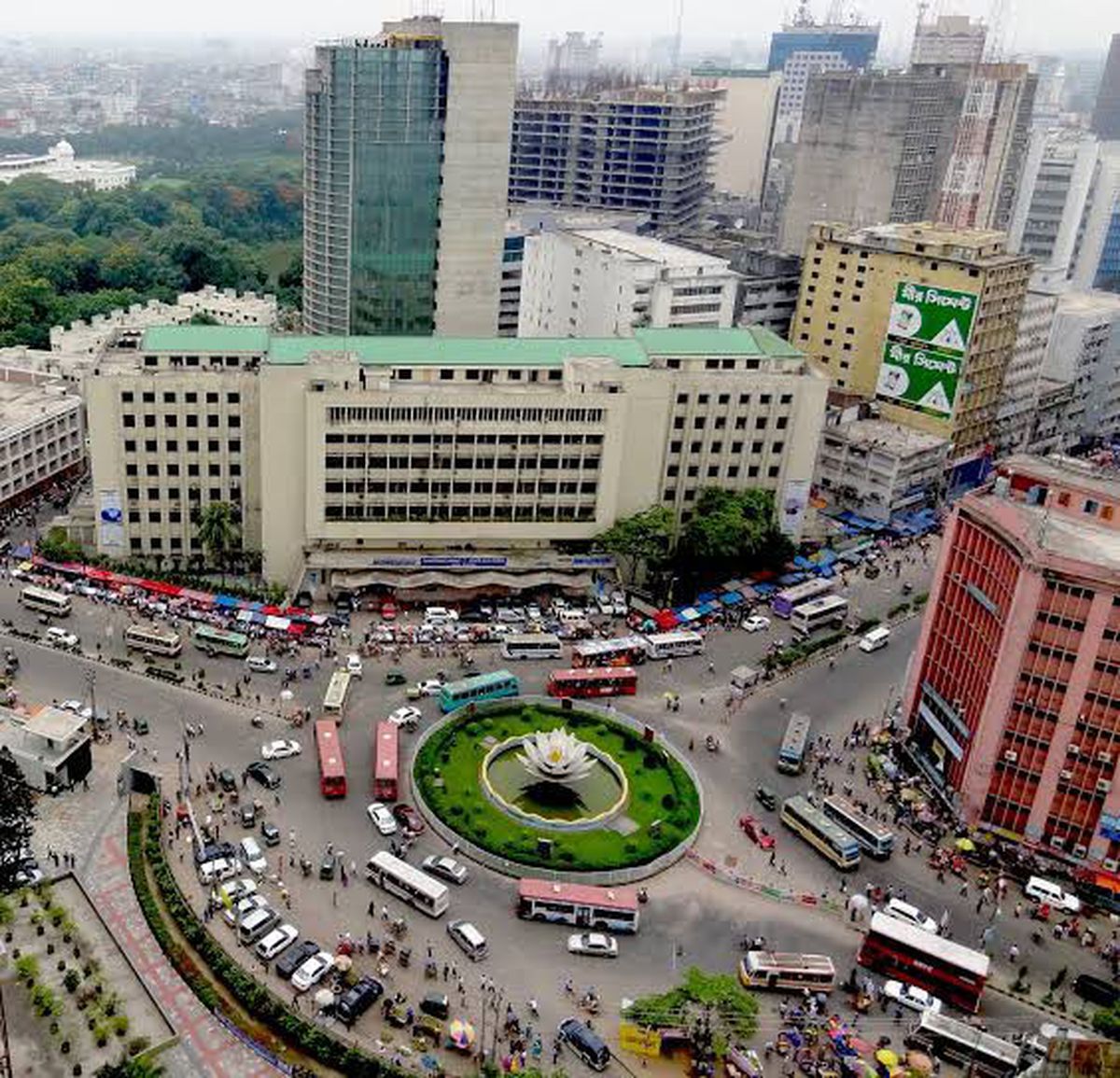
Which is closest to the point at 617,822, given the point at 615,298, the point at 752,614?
the point at 752,614

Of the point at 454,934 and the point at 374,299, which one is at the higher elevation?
the point at 374,299

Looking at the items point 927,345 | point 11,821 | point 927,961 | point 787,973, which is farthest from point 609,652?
point 927,345

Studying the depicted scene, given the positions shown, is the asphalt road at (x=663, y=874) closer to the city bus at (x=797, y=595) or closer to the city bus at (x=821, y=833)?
the city bus at (x=821, y=833)

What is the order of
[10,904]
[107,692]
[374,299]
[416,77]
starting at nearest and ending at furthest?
[10,904] < [107,692] < [416,77] < [374,299]

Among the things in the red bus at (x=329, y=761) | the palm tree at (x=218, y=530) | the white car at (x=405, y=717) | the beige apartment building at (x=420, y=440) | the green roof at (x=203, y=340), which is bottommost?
the white car at (x=405, y=717)

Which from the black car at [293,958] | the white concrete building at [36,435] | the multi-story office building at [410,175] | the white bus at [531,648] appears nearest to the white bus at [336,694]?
the white bus at [531,648]

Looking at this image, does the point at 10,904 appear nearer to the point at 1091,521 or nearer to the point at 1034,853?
the point at 1034,853

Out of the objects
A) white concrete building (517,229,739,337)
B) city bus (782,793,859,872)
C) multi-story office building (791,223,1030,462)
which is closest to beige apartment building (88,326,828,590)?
white concrete building (517,229,739,337)
